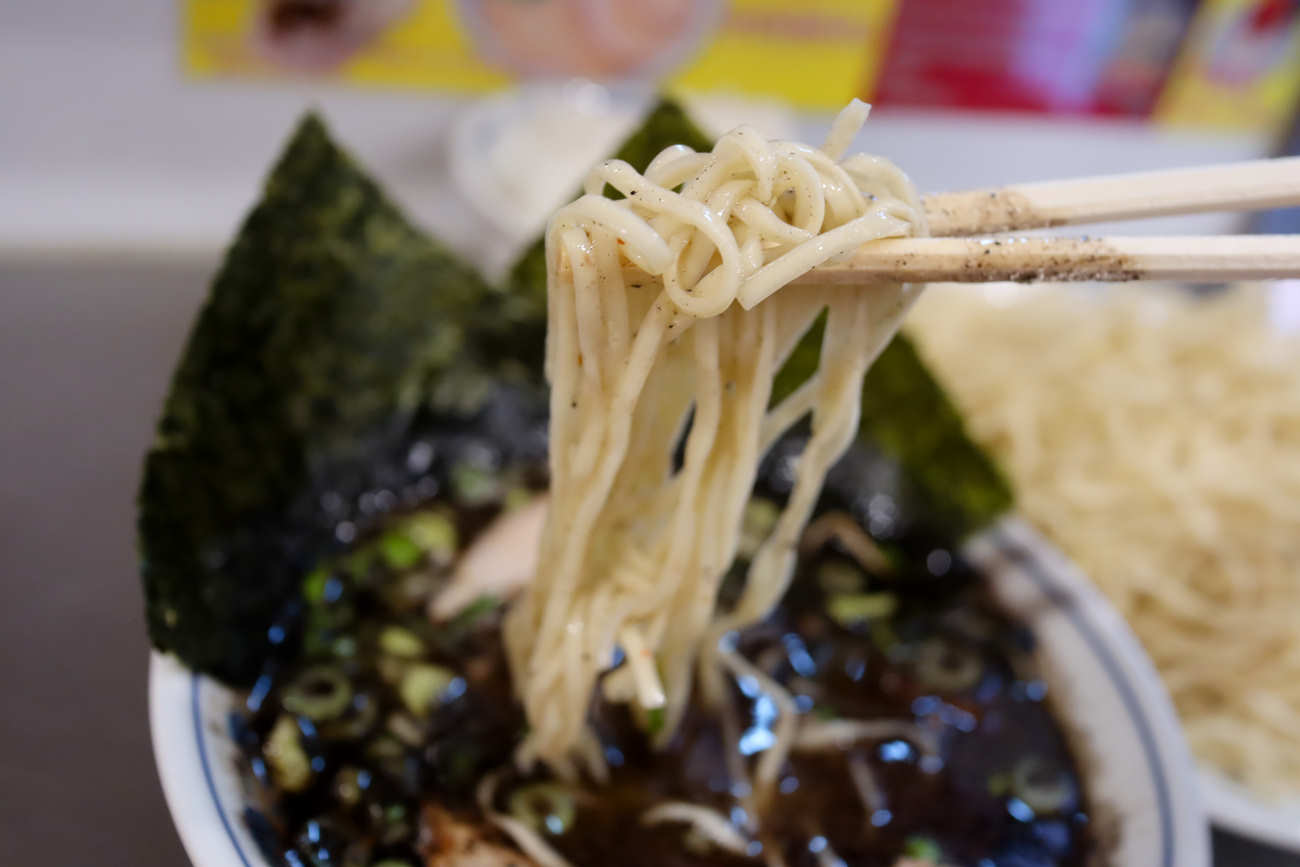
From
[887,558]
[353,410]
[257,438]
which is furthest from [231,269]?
[887,558]

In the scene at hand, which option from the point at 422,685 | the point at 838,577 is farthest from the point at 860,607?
the point at 422,685

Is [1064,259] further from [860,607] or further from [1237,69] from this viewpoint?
[1237,69]

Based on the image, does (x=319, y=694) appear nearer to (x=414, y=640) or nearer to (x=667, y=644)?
(x=414, y=640)

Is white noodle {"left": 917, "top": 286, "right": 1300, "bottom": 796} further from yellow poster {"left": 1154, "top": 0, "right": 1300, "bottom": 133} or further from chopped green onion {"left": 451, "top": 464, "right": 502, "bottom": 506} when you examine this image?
chopped green onion {"left": 451, "top": 464, "right": 502, "bottom": 506}

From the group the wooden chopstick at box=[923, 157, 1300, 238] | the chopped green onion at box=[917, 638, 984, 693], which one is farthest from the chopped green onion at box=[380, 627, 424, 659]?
the wooden chopstick at box=[923, 157, 1300, 238]

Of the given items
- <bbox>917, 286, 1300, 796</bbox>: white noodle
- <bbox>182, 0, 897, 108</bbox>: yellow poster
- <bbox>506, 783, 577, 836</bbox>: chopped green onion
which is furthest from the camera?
<bbox>182, 0, 897, 108</bbox>: yellow poster

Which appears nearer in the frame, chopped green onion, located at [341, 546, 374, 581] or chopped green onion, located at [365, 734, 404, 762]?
chopped green onion, located at [365, 734, 404, 762]
